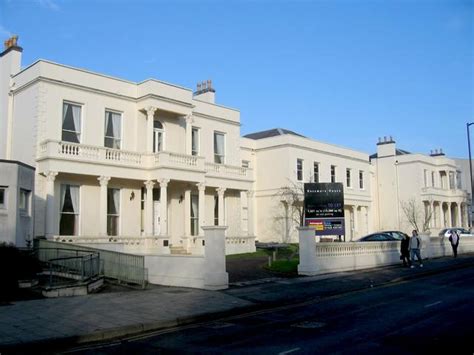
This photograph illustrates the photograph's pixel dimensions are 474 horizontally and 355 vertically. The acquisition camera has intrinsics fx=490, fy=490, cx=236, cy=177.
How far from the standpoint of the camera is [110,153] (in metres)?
26.9

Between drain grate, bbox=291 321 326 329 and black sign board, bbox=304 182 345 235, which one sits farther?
black sign board, bbox=304 182 345 235

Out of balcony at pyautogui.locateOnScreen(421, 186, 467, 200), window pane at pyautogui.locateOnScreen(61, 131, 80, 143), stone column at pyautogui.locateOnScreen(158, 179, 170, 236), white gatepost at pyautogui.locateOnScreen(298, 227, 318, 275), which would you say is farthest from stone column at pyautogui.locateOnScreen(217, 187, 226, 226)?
balcony at pyautogui.locateOnScreen(421, 186, 467, 200)

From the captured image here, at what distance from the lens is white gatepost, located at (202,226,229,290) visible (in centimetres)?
1652

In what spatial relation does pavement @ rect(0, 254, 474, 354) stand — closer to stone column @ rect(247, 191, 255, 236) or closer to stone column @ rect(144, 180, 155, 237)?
stone column @ rect(144, 180, 155, 237)

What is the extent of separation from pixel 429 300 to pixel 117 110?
67.0 feet

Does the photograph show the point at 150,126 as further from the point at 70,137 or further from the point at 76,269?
the point at 76,269

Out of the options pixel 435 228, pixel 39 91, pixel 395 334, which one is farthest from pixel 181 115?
pixel 435 228

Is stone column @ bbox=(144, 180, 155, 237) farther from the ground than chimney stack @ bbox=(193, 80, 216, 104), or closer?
closer

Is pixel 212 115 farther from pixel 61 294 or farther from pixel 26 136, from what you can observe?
pixel 61 294

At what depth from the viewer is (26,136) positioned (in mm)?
25953

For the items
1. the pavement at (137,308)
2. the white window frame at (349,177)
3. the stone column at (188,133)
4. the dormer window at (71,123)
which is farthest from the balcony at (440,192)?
the dormer window at (71,123)

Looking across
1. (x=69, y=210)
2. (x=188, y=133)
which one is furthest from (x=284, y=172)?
(x=69, y=210)

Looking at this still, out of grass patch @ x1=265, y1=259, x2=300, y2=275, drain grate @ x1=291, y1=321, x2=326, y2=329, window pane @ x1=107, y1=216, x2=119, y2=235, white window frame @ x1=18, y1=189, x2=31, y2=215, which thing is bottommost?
drain grate @ x1=291, y1=321, x2=326, y2=329

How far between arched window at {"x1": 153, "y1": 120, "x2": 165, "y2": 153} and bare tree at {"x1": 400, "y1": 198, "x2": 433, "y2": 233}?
34609 mm
